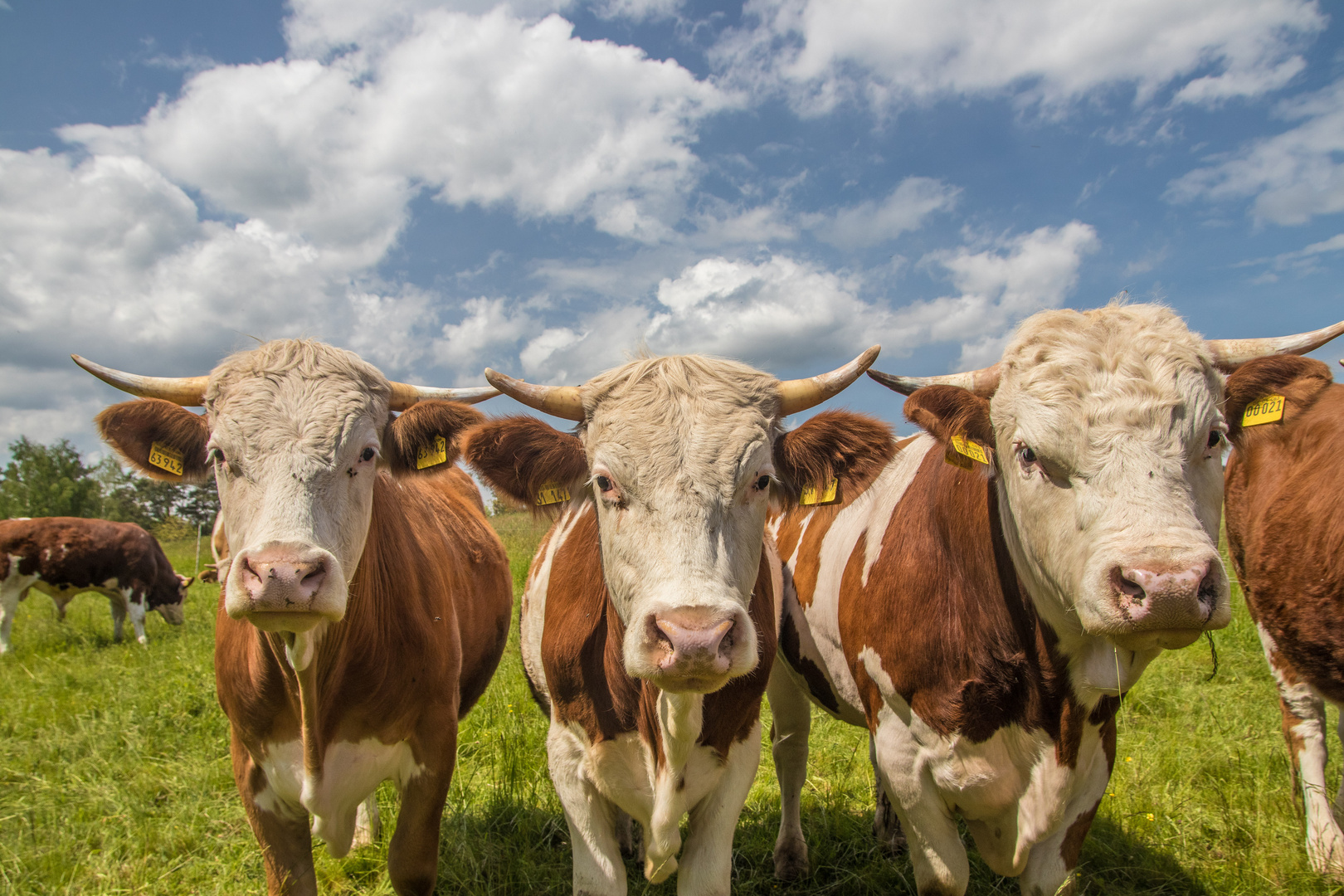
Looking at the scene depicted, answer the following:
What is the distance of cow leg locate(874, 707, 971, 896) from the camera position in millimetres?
3102

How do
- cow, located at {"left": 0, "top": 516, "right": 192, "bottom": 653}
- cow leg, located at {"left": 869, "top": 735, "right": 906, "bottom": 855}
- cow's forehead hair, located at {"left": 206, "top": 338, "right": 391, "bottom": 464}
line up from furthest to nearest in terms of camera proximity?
cow, located at {"left": 0, "top": 516, "right": 192, "bottom": 653}
cow leg, located at {"left": 869, "top": 735, "right": 906, "bottom": 855}
cow's forehead hair, located at {"left": 206, "top": 338, "right": 391, "bottom": 464}

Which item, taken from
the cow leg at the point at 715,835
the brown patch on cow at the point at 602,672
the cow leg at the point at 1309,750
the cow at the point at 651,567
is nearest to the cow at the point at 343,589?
the cow at the point at 651,567

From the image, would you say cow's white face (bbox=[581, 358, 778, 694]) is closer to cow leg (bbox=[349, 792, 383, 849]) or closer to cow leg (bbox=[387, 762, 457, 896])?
cow leg (bbox=[387, 762, 457, 896])

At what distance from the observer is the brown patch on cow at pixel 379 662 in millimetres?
3119

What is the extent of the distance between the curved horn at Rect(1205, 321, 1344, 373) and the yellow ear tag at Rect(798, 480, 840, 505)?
164 centimetres

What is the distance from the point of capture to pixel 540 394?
9.92 feet

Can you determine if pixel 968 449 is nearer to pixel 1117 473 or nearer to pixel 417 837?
pixel 1117 473

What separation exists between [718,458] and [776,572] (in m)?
1.58

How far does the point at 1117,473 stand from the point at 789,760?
282 cm

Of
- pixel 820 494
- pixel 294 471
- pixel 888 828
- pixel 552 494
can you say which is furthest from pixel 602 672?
pixel 888 828

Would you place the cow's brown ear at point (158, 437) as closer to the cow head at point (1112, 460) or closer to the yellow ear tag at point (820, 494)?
the yellow ear tag at point (820, 494)

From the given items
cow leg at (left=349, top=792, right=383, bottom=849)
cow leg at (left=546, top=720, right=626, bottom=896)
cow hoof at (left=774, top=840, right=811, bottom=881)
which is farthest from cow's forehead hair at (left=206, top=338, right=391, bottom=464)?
cow hoof at (left=774, top=840, right=811, bottom=881)

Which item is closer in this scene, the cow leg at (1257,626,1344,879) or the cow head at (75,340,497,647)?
the cow head at (75,340,497,647)

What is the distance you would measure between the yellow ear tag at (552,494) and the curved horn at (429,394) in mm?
612
